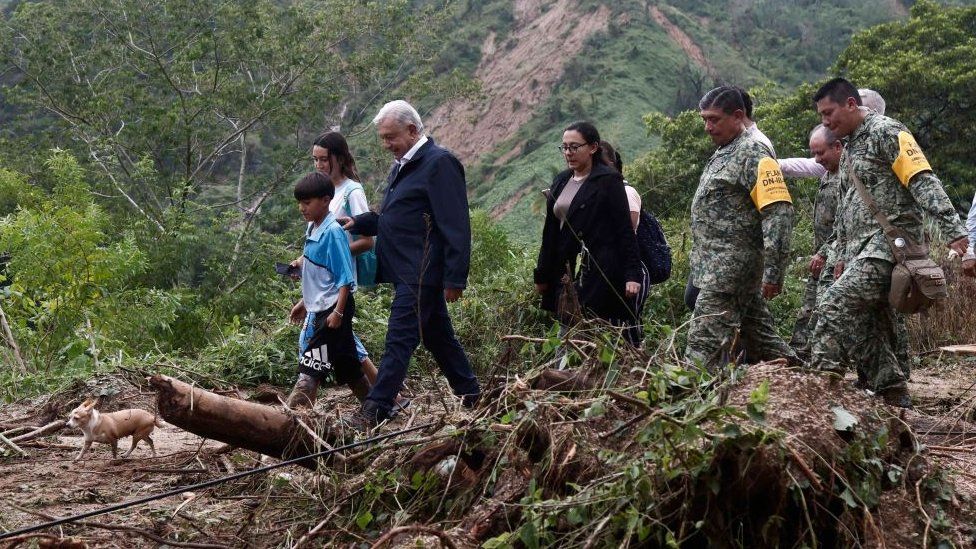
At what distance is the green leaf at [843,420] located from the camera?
9.84ft

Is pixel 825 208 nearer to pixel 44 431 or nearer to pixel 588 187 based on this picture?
pixel 588 187

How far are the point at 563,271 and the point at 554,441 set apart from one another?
2465 millimetres

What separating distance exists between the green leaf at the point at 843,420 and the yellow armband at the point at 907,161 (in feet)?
6.87

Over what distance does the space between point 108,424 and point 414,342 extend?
1.40m

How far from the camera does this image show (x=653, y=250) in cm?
566

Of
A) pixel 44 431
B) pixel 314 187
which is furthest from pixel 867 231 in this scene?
pixel 44 431

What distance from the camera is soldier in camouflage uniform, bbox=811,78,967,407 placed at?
4867mm

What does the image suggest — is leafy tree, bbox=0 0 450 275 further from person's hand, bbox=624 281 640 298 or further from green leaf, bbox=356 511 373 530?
green leaf, bbox=356 511 373 530

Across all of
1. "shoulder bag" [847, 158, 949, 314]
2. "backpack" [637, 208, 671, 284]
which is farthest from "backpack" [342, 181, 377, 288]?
"shoulder bag" [847, 158, 949, 314]

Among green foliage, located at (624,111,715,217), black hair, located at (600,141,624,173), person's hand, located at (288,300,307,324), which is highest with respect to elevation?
black hair, located at (600,141,624,173)

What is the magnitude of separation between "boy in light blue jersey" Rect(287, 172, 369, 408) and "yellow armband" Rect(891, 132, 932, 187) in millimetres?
2592

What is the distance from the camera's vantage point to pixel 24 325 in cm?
827

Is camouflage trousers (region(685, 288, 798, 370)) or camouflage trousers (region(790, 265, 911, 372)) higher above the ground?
camouflage trousers (region(685, 288, 798, 370))

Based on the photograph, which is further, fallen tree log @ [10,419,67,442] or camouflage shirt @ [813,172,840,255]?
camouflage shirt @ [813,172,840,255]
